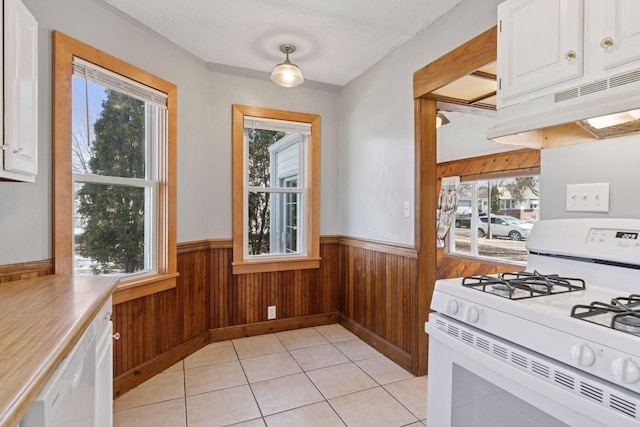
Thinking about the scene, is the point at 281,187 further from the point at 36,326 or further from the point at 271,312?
the point at 36,326

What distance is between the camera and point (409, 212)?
8.25 ft

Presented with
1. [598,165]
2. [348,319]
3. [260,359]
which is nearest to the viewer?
[598,165]

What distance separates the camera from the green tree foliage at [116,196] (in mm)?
2072

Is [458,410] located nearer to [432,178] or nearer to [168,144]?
[432,178]

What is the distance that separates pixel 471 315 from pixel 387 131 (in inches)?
74.8

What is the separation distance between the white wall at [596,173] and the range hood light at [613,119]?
0.44ft

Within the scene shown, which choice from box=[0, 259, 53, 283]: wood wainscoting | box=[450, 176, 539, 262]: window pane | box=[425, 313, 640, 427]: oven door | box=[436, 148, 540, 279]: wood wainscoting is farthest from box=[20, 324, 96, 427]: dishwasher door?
box=[450, 176, 539, 262]: window pane

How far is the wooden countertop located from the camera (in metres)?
0.67

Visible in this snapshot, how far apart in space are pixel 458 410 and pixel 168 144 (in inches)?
96.8

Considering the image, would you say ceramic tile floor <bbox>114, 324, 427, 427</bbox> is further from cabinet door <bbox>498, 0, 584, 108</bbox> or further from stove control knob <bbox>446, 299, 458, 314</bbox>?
cabinet door <bbox>498, 0, 584, 108</bbox>

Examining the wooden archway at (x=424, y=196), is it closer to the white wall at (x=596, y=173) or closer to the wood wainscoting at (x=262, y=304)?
the wood wainscoting at (x=262, y=304)

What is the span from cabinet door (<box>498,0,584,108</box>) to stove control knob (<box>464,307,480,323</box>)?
0.94 meters

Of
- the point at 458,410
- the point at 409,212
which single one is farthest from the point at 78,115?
the point at 458,410

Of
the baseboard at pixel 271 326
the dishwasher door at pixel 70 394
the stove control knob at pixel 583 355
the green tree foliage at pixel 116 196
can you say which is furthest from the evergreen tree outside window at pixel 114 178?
the stove control knob at pixel 583 355
